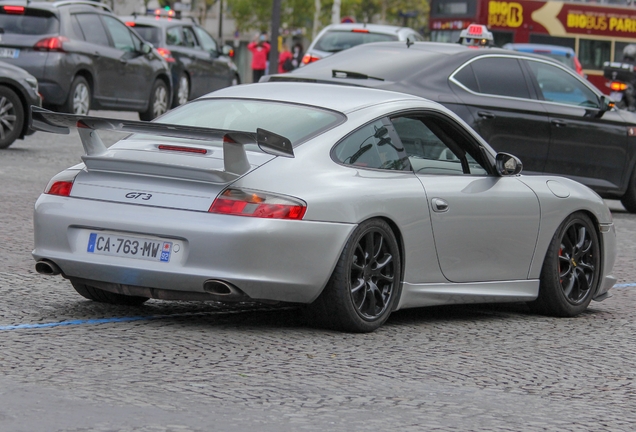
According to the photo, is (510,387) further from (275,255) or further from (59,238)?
(59,238)

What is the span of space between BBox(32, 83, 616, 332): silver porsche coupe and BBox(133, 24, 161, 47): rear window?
20062 millimetres

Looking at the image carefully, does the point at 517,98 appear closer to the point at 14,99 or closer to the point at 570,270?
the point at 570,270

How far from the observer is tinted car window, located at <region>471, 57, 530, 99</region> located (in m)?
13.5

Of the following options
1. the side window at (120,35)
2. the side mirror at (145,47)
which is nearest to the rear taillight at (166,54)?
the side mirror at (145,47)

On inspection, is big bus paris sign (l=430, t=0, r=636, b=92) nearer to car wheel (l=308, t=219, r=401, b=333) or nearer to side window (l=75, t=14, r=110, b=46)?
side window (l=75, t=14, r=110, b=46)

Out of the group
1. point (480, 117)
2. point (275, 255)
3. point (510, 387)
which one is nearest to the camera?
point (510, 387)

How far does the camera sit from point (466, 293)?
7738 mm

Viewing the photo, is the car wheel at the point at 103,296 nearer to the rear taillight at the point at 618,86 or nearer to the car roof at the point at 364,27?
the car roof at the point at 364,27

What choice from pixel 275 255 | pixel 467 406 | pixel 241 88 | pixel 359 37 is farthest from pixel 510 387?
pixel 359 37

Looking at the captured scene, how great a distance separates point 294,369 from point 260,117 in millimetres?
1817

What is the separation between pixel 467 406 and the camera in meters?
5.47

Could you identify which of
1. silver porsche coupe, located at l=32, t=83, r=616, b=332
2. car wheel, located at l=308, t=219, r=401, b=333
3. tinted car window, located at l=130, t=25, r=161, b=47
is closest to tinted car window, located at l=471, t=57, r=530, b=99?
silver porsche coupe, located at l=32, t=83, r=616, b=332

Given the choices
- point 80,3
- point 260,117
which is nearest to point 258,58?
point 80,3

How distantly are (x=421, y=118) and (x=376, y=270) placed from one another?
1163 mm
